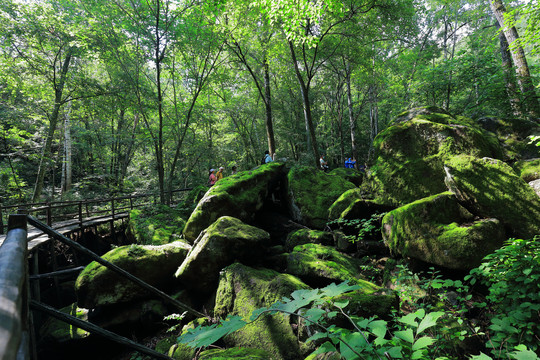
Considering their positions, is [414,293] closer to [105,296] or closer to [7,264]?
[7,264]

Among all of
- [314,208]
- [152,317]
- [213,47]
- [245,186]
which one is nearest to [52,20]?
[213,47]

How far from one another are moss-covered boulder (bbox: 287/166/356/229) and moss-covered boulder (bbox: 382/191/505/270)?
2901mm

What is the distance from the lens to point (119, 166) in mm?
22672

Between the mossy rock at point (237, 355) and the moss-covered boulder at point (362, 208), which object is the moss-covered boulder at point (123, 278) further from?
the moss-covered boulder at point (362, 208)

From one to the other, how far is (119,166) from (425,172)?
970 inches

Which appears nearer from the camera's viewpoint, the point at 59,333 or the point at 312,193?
the point at 59,333

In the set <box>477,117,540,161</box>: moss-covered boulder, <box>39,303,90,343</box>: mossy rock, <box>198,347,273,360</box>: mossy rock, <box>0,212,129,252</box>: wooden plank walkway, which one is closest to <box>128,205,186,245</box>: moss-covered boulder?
<box>0,212,129,252</box>: wooden plank walkway

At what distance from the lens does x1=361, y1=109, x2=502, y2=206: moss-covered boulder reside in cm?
578

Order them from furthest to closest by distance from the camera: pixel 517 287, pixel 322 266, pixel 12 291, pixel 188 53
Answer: pixel 188 53 → pixel 322 266 → pixel 517 287 → pixel 12 291

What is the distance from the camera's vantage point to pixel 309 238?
7.02 metres


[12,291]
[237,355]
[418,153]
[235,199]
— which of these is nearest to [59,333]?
[235,199]

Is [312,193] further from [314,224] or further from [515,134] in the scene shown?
[515,134]

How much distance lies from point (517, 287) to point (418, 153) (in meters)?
4.08

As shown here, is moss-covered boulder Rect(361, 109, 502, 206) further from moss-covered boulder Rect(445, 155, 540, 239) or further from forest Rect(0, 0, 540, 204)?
forest Rect(0, 0, 540, 204)
